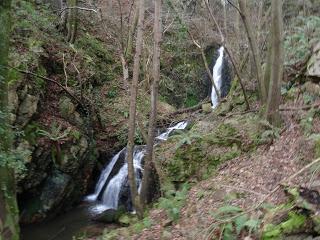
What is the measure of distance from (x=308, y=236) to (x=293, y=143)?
146 inches

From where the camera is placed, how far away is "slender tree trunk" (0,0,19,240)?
302 inches

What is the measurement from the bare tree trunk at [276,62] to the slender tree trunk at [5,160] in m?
5.70

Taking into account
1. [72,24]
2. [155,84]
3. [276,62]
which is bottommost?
[276,62]

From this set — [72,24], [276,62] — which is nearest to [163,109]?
[72,24]

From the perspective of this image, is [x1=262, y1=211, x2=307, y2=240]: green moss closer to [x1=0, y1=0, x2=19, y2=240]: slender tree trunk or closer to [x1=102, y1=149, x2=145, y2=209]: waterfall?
[x1=0, y1=0, x2=19, y2=240]: slender tree trunk

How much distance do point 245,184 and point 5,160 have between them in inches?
186

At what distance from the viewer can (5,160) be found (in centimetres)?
752

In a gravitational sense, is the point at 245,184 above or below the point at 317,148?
below

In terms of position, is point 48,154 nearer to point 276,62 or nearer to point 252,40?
point 252,40

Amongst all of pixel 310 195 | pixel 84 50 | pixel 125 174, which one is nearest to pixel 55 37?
pixel 84 50

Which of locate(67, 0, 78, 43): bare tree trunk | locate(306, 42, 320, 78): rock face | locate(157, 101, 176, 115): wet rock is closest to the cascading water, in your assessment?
locate(157, 101, 176, 115): wet rock

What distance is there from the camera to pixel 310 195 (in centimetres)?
521

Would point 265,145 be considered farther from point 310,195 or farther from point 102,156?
point 102,156

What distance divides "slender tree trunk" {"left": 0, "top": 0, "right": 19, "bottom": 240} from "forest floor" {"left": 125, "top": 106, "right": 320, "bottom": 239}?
2596mm
